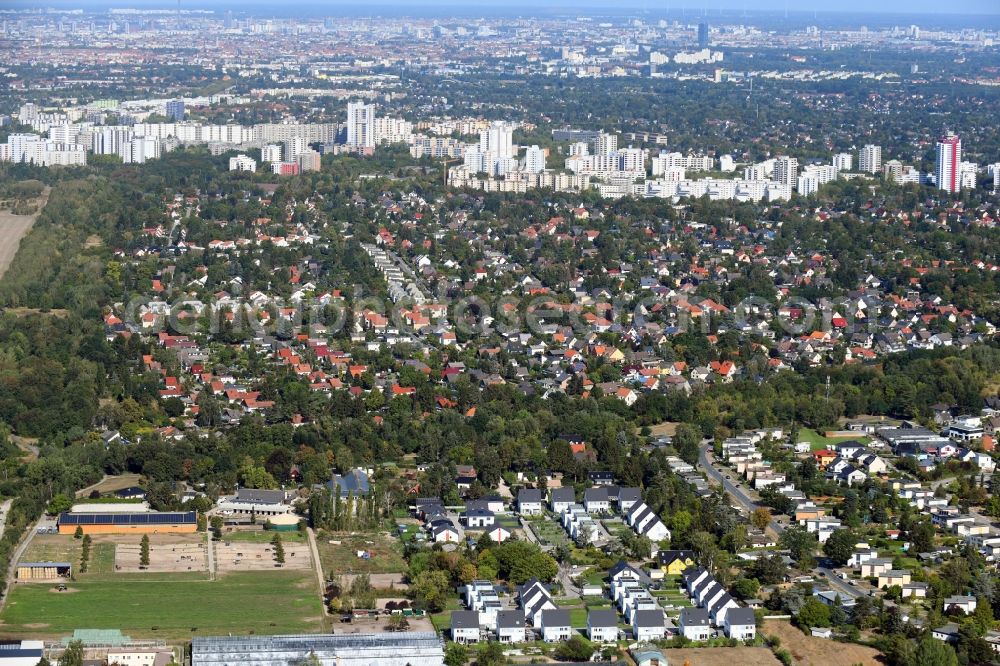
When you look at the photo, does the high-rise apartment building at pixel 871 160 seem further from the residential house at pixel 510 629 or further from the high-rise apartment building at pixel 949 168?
the residential house at pixel 510 629

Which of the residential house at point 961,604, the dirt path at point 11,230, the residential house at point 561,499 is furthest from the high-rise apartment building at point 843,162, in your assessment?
the residential house at point 961,604

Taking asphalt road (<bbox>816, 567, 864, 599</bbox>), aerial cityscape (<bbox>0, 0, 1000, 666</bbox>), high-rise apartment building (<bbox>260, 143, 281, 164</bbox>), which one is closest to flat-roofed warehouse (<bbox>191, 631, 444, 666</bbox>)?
aerial cityscape (<bbox>0, 0, 1000, 666</bbox>)

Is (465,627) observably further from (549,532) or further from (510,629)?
(549,532)

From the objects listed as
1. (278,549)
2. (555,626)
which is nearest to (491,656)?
(555,626)

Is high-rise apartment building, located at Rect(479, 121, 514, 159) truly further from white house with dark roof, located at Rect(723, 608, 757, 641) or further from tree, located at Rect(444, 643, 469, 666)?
tree, located at Rect(444, 643, 469, 666)

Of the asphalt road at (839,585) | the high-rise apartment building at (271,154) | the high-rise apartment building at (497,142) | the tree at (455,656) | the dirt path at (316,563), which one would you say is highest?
the high-rise apartment building at (497,142)

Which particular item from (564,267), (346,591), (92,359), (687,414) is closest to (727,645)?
(346,591)
